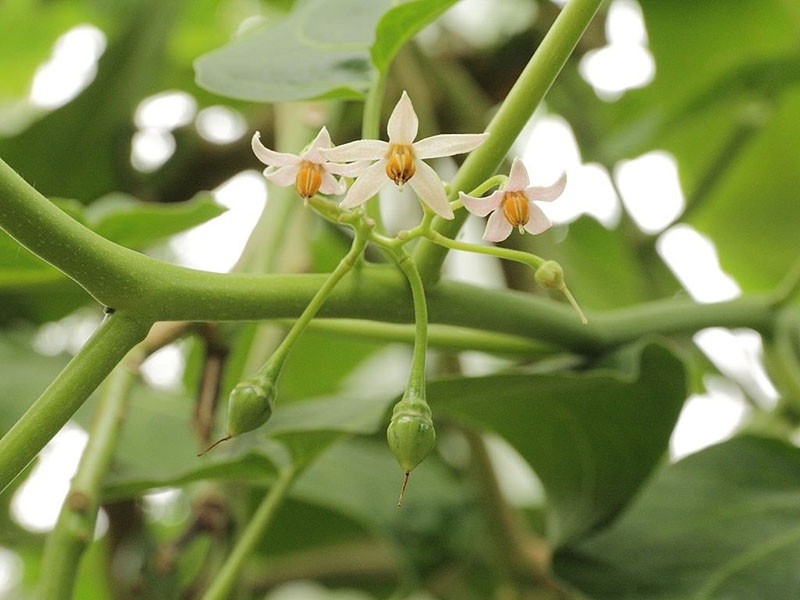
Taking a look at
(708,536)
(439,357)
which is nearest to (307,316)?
(708,536)

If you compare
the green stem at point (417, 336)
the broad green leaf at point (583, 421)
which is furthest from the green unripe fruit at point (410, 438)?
the broad green leaf at point (583, 421)

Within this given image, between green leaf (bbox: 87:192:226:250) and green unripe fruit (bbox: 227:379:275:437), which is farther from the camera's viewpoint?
green leaf (bbox: 87:192:226:250)

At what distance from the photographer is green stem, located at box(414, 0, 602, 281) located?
0.38 m

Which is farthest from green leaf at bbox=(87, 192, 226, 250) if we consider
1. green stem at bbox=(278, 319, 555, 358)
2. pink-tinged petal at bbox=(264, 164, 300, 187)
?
pink-tinged petal at bbox=(264, 164, 300, 187)

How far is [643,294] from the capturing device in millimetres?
1092

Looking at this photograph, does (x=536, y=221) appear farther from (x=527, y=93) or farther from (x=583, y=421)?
(x=583, y=421)

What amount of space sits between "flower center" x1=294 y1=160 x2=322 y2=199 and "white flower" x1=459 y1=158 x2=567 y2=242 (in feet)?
0.19

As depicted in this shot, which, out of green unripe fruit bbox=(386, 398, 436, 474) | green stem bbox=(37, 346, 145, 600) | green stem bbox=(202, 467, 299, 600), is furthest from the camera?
green stem bbox=(202, 467, 299, 600)

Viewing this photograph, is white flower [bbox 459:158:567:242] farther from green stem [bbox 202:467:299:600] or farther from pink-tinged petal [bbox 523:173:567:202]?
green stem [bbox 202:467:299:600]

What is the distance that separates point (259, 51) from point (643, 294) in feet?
2.10

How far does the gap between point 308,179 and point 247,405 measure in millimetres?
86

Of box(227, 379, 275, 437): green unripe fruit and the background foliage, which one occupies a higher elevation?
the background foliage

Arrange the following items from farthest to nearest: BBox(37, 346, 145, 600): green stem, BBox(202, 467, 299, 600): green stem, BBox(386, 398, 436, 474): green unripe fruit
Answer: BBox(202, 467, 299, 600): green stem → BBox(37, 346, 145, 600): green stem → BBox(386, 398, 436, 474): green unripe fruit

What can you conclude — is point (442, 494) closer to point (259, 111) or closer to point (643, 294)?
point (643, 294)
